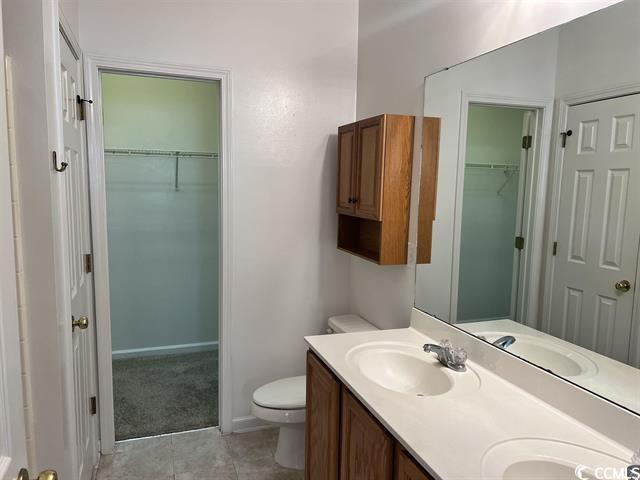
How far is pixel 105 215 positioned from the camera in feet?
7.88

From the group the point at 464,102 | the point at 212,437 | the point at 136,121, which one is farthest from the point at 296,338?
the point at 136,121

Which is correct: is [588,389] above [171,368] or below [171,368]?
above

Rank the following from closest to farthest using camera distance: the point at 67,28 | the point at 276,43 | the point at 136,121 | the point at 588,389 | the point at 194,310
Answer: the point at 588,389
the point at 67,28
the point at 276,43
the point at 136,121
the point at 194,310

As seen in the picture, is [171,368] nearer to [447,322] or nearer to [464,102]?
[447,322]

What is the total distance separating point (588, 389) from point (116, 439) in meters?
2.57

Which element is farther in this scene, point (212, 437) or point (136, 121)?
point (136, 121)

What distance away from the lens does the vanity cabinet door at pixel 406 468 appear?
1.11 m

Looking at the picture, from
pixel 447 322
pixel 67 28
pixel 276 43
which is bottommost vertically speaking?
pixel 447 322

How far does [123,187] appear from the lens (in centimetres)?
369

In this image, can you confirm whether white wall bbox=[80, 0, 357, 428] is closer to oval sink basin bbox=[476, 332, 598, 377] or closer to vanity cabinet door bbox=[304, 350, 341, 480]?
vanity cabinet door bbox=[304, 350, 341, 480]

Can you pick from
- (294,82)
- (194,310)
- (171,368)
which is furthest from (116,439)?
(294,82)

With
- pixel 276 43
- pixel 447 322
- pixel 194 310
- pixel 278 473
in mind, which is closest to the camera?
pixel 447 322

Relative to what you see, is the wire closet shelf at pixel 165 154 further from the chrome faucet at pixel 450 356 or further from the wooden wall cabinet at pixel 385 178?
the chrome faucet at pixel 450 356

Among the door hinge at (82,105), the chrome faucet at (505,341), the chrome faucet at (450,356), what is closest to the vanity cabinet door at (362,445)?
the chrome faucet at (450,356)
